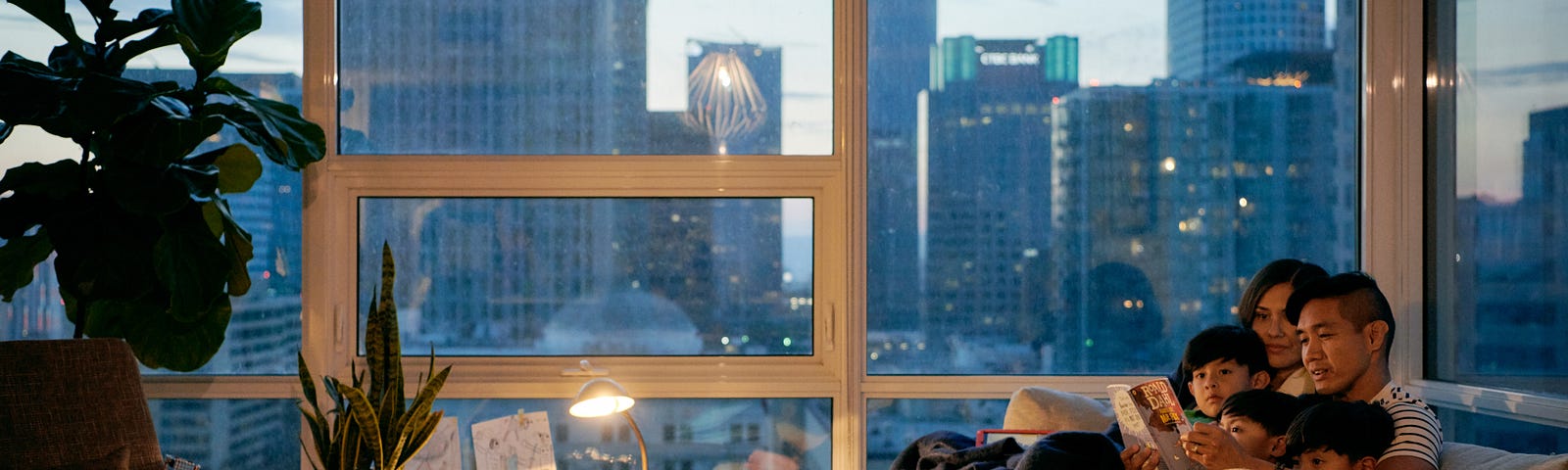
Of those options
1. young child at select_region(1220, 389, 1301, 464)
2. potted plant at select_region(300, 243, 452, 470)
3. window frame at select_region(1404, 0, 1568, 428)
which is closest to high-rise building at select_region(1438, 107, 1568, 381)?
window frame at select_region(1404, 0, 1568, 428)

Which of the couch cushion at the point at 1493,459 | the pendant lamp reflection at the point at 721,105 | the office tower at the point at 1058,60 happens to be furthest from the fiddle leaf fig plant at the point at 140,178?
the couch cushion at the point at 1493,459

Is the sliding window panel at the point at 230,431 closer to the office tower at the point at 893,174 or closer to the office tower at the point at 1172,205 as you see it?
the office tower at the point at 893,174

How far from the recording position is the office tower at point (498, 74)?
3.52 m

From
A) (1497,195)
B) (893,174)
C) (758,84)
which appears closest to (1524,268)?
(1497,195)

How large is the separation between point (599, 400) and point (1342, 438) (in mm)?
1751

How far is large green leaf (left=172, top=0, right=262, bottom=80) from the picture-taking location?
117 inches

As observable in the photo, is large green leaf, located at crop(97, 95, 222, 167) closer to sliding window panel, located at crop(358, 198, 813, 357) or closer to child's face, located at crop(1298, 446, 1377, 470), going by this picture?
sliding window panel, located at crop(358, 198, 813, 357)

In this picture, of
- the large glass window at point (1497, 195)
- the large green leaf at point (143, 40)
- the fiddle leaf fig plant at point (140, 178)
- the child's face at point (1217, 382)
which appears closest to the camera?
the child's face at point (1217, 382)

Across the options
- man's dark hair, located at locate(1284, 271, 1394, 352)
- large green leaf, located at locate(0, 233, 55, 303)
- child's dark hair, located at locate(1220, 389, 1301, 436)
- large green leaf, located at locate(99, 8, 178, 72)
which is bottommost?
child's dark hair, located at locate(1220, 389, 1301, 436)

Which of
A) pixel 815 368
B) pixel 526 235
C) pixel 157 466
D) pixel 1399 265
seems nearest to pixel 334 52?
pixel 526 235

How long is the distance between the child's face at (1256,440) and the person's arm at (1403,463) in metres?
0.21

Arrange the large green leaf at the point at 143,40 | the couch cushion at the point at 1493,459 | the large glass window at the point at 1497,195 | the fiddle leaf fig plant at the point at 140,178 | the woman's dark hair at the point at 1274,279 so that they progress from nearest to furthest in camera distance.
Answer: the couch cushion at the point at 1493,459 → the woman's dark hair at the point at 1274,279 → the fiddle leaf fig plant at the point at 140,178 → the large glass window at the point at 1497,195 → the large green leaf at the point at 143,40

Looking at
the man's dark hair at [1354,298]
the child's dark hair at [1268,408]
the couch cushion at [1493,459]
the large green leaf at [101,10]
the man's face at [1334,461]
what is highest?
the large green leaf at [101,10]

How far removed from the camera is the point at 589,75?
354 centimetres
